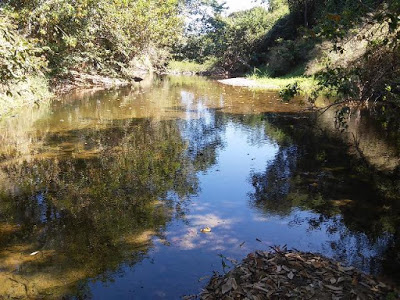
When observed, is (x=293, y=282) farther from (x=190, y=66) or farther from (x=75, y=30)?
(x=190, y=66)

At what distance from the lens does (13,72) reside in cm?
463

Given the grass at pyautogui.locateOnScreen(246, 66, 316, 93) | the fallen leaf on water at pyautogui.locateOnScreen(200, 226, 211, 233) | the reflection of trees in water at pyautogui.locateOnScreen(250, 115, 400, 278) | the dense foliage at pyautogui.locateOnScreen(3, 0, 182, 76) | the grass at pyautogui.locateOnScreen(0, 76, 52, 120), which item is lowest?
the fallen leaf on water at pyautogui.locateOnScreen(200, 226, 211, 233)

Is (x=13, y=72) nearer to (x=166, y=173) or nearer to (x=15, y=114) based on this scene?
(x=166, y=173)

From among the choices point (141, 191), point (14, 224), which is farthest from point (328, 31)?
point (14, 224)

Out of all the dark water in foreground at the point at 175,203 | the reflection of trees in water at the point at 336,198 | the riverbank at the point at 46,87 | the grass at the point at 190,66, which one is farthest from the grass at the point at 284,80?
the grass at the point at 190,66

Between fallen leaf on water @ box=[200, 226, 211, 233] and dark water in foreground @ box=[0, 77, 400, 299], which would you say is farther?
fallen leaf on water @ box=[200, 226, 211, 233]

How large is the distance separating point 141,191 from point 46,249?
2.16 meters

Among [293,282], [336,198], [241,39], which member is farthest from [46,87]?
[241,39]

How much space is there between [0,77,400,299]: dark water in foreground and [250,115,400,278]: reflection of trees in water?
0.02 m

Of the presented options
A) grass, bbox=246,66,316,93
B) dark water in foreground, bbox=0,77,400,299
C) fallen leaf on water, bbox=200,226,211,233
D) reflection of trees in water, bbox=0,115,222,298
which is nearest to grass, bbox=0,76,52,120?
dark water in foreground, bbox=0,77,400,299

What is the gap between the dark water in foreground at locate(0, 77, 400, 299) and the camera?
4.18 meters

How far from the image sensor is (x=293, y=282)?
3.38m

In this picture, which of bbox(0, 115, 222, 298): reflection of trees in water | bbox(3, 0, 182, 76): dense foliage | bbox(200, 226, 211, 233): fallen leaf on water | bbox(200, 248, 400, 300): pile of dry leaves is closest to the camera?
bbox(200, 248, 400, 300): pile of dry leaves

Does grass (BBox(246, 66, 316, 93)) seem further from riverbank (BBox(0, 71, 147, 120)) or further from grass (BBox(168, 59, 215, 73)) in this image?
grass (BBox(168, 59, 215, 73))
